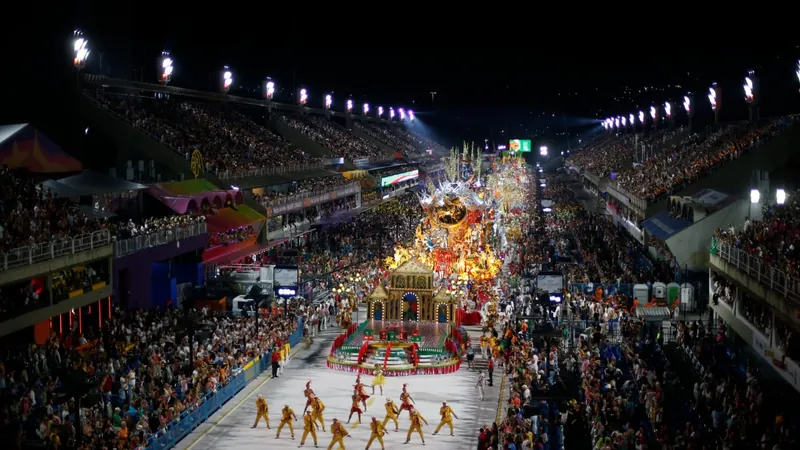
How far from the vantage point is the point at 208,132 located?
61.6 m

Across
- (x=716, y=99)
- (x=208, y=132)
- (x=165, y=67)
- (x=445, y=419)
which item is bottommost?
(x=445, y=419)

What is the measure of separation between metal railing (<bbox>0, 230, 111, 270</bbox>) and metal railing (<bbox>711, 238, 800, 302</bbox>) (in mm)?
19889

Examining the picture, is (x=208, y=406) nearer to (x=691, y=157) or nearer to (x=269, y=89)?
(x=691, y=157)

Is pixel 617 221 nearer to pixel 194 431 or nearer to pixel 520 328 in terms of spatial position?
pixel 520 328

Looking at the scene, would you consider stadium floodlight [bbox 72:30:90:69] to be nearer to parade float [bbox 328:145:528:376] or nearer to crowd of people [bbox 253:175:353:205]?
crowd of people [bbox 253:175:353:205]

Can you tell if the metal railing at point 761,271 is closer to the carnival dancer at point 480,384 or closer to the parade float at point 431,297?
the carnival dancer at point 480,384

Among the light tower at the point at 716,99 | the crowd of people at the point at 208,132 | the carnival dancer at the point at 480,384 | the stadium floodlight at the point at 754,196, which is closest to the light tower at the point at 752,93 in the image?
the light tower at the point at 716,99

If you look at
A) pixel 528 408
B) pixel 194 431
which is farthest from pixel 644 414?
pixel 194 431

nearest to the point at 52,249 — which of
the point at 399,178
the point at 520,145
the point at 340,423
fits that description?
the point at 340,423

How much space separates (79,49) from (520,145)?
140768 millimetres

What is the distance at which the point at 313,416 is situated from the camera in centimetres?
2414

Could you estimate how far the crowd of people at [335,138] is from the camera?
9144cm

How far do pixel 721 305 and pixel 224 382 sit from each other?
16006mm

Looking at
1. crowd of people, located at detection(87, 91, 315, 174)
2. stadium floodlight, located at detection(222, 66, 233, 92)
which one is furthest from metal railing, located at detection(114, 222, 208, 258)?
stadium floodlight, located at detection(222, 66, 233, 92)
